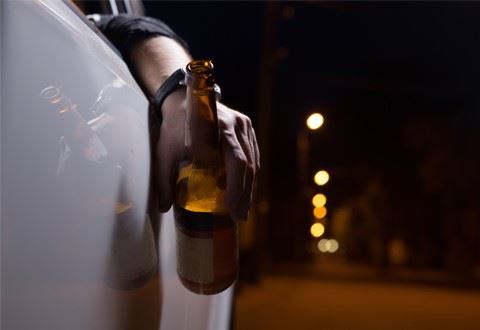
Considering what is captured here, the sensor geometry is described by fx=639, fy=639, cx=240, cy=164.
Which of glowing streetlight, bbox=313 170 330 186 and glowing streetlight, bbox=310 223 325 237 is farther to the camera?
glowing streetlight, bbox=310 223 325 237

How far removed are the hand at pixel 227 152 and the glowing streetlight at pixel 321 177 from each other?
2501cm

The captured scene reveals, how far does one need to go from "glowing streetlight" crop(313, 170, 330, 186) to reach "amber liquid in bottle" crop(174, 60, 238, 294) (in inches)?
986

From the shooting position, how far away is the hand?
1.09m

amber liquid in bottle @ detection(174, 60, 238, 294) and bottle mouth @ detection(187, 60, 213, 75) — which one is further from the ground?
bottle mouth @ detection(187, 60, 213, 75)

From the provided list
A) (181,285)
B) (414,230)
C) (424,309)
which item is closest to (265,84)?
(424,309)

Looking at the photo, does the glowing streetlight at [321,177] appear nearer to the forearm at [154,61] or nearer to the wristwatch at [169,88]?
the forearm at [154,61]

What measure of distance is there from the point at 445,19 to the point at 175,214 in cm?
1152

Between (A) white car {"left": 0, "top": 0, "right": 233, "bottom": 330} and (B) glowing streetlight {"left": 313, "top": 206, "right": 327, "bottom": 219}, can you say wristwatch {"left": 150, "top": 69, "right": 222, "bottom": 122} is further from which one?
(B) glowing streetlight {"left": 313, "top": 206, "right": 327, "bottom": 219}

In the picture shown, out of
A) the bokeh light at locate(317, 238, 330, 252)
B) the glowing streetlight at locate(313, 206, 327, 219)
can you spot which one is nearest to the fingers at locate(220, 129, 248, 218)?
the glowing streetlight at locate(313, 206, 327, 219)

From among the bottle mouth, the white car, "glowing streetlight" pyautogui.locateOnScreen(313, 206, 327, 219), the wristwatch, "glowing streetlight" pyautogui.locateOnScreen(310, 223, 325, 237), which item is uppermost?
the bottle mouth

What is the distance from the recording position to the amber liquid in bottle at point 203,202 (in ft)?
3.63

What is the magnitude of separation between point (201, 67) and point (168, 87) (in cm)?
10

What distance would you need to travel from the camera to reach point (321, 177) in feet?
91.0

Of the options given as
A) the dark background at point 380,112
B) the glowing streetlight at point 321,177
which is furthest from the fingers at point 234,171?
the glowing streetlight at point 321,177
